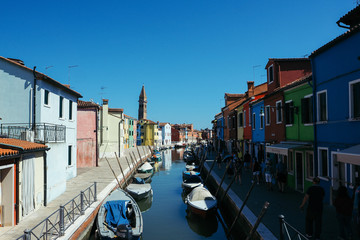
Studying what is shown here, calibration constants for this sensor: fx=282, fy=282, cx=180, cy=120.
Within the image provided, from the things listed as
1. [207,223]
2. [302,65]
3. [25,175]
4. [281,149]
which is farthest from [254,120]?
[25,175]

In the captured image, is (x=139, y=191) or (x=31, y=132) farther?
(x=139, y=191)

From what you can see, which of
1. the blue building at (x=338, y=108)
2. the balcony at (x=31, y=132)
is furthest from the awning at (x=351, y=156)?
the balcony at (x=31, y=132)

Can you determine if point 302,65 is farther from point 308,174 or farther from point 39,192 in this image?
point 39,192

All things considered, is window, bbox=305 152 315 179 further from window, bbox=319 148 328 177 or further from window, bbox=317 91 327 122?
window, bbox=317 91 327 122

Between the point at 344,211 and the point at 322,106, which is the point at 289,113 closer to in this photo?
the point at 322,106

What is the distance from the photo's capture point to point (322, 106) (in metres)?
13.0

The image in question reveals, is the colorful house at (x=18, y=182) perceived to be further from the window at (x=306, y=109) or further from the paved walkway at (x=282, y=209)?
the window at (x=306, y=109)

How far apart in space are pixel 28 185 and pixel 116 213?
402 centimetres

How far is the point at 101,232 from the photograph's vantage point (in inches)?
450

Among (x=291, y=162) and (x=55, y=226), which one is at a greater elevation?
(x=291, y=162)

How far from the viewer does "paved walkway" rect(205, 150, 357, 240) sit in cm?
954

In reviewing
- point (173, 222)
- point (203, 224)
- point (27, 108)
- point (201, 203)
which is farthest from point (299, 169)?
point (27, 108)

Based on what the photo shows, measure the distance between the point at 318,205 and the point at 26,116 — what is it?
48.2 ft

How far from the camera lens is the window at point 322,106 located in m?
12.8
